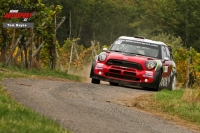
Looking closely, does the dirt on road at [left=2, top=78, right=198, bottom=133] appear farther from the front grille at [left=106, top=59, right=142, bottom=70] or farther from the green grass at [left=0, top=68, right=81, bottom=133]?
the front grille at [left=106, top=59, right=142, bottom=70]

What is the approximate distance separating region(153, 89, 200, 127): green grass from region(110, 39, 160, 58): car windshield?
440cm

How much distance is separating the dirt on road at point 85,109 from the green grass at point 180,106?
89 centimetres

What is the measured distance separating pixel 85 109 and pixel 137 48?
31.6 ft

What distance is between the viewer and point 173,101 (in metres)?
14.9

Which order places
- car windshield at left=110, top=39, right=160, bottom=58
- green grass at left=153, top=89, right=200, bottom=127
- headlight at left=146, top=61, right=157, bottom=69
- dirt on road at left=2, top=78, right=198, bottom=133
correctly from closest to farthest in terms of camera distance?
dirt on road at left=2, top=78, right=198, bottom=133 → green grass at left=153, top=89, right=200, bottom=127 → headlight at left=146, top=61, right=157, bottom=69 → car windshield at left=110, top=39, right=160, bottom=58

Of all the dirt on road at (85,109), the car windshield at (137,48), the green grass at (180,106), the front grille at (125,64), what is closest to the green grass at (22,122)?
the dirt on road at (85,109)

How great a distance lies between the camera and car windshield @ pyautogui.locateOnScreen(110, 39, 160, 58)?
67.6ft

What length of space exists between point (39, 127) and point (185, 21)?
8610 centimetres

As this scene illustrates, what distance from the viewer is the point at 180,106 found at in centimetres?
1398

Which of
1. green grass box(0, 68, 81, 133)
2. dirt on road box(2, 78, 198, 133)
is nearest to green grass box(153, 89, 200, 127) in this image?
dirt on road box(2, 78, 198, 133)

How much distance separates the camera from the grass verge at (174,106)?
12471mm

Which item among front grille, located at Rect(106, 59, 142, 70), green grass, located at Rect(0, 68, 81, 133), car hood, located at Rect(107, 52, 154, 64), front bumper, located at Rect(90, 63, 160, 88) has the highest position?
green grass, located at Rect(0, 68, 81, 133)

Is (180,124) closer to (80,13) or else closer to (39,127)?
(39,127)

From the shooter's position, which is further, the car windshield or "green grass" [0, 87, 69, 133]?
the car windshield
